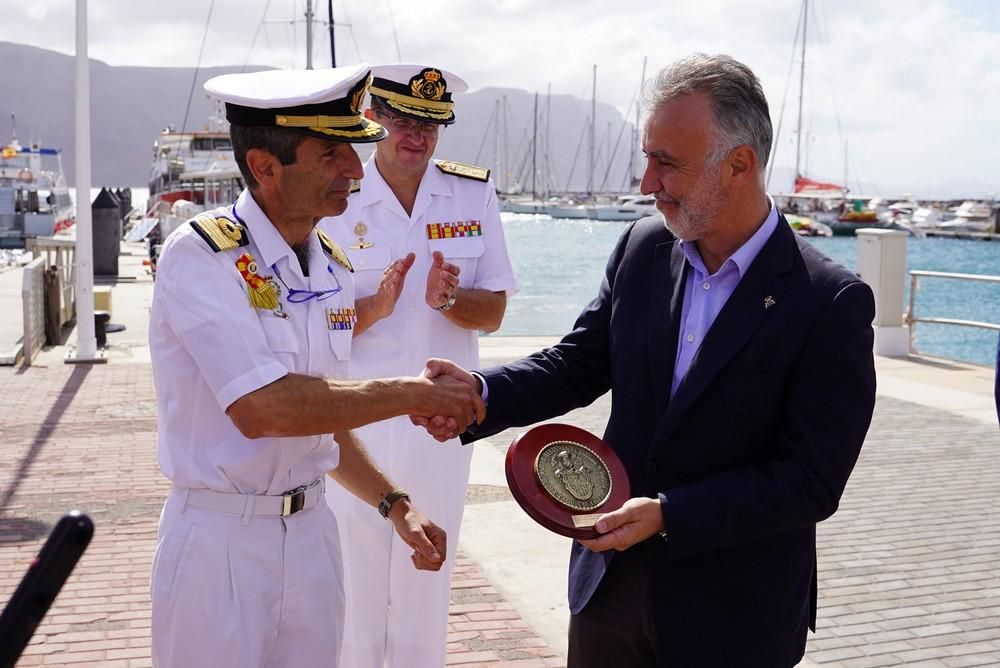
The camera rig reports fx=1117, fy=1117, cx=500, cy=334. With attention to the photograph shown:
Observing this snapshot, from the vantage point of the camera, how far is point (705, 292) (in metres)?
2.56

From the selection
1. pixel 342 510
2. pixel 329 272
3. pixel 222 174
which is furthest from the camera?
pixel 222 174

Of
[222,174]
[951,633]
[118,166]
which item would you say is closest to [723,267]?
[951,633]

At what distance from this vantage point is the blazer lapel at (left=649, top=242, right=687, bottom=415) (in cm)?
Answer: 254

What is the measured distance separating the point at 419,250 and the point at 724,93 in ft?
5.35

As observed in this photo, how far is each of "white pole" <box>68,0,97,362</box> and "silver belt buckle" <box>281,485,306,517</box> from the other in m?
9.75

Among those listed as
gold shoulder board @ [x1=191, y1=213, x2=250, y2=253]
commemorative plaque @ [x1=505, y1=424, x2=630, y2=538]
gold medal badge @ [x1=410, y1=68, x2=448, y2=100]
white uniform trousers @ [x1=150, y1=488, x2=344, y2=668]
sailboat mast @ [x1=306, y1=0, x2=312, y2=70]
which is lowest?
white uniform trousers @ [x1=150, y1=488, x2=344, y2=668]

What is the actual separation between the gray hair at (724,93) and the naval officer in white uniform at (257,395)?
0.70 m

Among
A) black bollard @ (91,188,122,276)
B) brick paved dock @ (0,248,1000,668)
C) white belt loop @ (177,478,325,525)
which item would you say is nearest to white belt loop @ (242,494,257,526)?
white belt loop @ (177,478,325,525)

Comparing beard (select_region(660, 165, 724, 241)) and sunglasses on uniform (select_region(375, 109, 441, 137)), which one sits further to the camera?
sunglasses on uniform (select_region(375, 109, 441, 137))

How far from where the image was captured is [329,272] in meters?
2.77

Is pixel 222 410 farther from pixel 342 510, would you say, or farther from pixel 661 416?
pixel 342 510

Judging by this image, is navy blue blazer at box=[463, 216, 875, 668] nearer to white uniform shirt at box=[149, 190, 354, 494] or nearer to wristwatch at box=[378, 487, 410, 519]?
wristwatch at box=[378, 487, 410, 519]

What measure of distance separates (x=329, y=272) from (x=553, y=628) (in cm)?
262

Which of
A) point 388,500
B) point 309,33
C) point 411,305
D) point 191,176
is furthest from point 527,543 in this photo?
point 191,176
